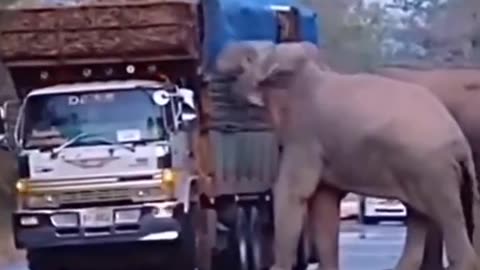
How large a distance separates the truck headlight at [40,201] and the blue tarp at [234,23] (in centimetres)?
269

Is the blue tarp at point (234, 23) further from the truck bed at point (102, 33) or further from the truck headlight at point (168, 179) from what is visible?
the truck headlight at point (168, 179)

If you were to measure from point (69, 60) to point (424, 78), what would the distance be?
6024mm

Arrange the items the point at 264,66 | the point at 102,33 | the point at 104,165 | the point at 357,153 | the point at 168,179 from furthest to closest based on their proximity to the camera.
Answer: the point at 102,33 < the point at 104,165 < the point at 168,179 < the point at 264,66 < the point at 357,153

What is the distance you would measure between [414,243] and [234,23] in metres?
7.78

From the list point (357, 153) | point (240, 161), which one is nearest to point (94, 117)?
point (240, 161)

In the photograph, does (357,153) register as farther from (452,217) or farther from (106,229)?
(106,229)

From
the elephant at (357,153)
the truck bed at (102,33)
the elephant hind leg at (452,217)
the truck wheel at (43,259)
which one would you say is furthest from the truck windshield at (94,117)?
the elephant hind leg at (452,217)

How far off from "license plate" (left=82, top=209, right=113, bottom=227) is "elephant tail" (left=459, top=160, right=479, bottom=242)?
20.4 ft

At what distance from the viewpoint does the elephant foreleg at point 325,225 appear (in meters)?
17.5

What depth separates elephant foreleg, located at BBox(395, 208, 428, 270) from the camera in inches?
672

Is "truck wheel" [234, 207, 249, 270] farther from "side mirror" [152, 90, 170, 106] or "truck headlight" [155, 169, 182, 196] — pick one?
"side mirror" [152, 90, 170, 106]

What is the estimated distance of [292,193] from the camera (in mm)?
17500

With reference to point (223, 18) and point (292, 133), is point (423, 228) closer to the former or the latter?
point (292, 133)

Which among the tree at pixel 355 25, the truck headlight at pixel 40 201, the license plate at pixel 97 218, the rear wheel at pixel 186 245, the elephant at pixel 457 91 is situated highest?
the elephant at pixel 457 91
